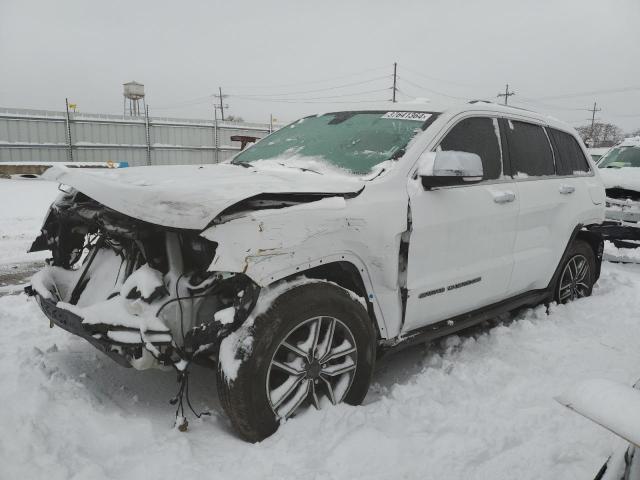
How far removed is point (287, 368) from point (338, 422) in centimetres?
40

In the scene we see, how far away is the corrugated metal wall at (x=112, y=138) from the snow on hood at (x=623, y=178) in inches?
676

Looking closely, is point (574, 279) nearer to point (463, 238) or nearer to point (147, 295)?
point (463, 238)

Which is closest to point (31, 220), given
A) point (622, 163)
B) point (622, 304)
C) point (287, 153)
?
point (287, 153)

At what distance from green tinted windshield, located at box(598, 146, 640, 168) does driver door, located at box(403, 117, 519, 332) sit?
21.1 feet

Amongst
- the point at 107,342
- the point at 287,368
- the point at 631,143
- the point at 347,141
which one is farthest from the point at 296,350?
the point at 631,143

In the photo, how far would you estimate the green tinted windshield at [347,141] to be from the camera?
125 inches

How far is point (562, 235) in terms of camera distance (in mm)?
4309

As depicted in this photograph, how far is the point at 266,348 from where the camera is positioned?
2.34 meters

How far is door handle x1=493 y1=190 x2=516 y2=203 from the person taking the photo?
3.48m

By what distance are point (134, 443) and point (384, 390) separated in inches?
57.5

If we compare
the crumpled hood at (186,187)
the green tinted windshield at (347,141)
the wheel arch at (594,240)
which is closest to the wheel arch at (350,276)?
the crumpled hood at (186,187)

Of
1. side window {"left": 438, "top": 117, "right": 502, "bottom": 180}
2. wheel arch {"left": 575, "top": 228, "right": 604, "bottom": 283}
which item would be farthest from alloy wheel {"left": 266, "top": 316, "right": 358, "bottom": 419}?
wheel arch {"left": 575, "top": 228, "right": 604, "bottom": 283}

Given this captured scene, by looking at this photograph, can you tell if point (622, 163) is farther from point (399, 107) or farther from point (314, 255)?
point (314, 255)

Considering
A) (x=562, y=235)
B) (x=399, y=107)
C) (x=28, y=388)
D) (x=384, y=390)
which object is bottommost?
(x=384, y=390)
